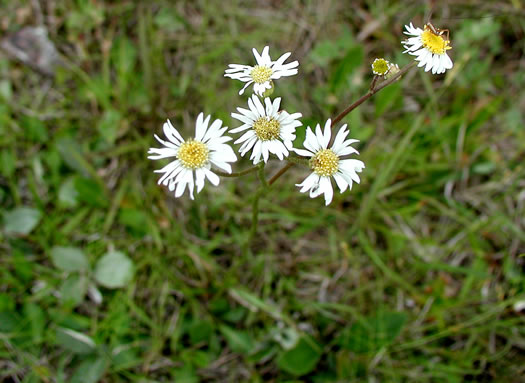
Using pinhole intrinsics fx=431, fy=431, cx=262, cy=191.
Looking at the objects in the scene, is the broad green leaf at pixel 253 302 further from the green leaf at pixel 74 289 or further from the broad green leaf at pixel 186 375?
the green leaf at pixel 74 289

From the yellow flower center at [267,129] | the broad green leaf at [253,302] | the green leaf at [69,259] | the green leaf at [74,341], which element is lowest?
the green leaf at [74,341]

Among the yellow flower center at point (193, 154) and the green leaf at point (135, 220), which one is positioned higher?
the green leaf at point (135, 220)

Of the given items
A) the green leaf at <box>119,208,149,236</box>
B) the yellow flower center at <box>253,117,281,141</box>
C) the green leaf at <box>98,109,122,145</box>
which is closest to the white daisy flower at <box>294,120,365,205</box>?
the yellow flower center at <box>253,117,281,141</box>

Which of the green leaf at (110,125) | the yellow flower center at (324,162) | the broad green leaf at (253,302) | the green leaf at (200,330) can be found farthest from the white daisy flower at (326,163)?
the green leaf at (110,125)

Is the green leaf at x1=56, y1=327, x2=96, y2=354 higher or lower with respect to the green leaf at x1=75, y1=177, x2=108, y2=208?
lower

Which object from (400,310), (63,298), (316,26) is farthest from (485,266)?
(63,298)

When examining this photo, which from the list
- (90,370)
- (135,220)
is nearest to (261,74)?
(135,220)

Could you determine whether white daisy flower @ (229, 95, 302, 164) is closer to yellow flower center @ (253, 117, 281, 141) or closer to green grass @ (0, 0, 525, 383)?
yellow flower center @ (253, 117, 281, 141)
